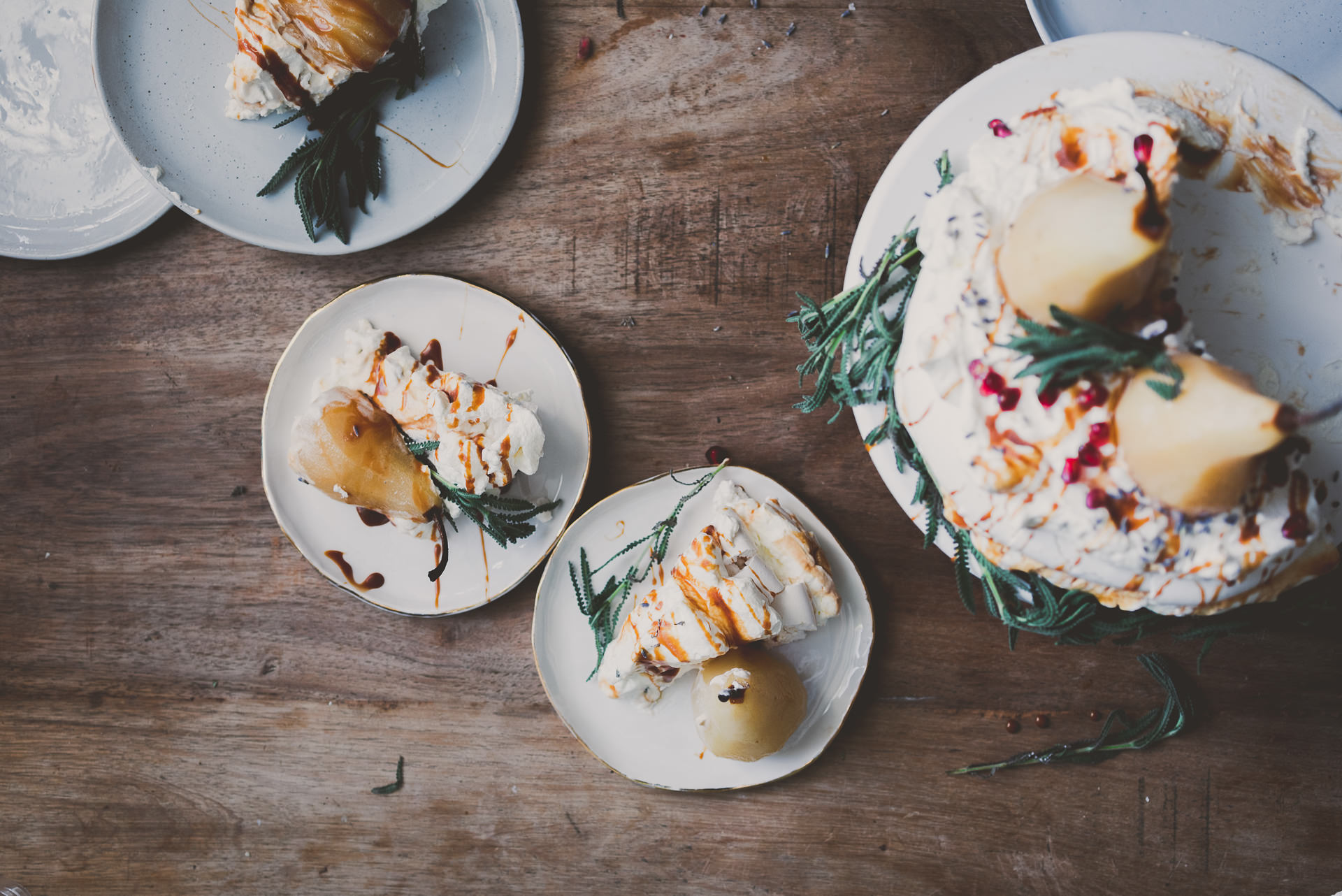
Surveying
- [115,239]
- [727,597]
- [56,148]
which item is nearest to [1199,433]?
[727,597]

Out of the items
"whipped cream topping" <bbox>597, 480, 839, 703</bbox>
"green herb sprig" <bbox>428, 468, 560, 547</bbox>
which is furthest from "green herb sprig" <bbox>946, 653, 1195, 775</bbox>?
"green herb sprig" <bbox>428, 468, 560, 547</bbox>

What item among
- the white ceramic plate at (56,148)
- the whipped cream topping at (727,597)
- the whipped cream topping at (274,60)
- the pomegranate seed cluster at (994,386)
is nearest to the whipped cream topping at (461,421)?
the whipped cream topping at (727,597)

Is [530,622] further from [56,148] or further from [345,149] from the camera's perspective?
[56,148]

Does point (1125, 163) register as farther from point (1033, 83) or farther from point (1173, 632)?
point (1173, 632)

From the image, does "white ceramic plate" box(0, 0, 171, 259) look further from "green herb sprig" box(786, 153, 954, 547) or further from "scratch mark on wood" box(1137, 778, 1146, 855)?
"scratch mark on wood" box(1137, 778, 1146, 855)

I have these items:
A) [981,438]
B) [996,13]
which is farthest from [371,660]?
[996,13]
